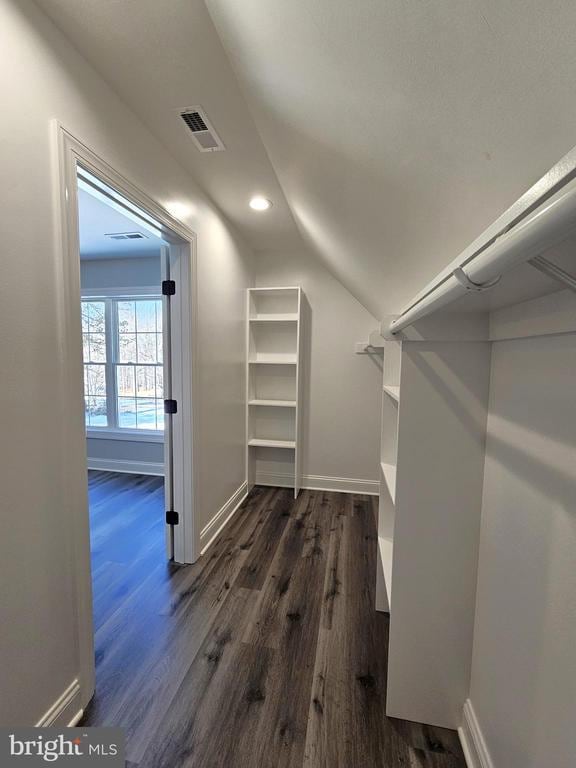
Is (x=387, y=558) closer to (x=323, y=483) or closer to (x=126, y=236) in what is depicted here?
(x=323, y=483)

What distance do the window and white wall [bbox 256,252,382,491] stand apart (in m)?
1.60

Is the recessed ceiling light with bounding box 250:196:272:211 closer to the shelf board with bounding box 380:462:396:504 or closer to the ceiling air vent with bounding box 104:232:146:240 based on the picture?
the ceiling air vent with bounding box 104:232:146:240

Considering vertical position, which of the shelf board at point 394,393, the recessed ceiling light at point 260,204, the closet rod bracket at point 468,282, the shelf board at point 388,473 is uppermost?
the recessed ceiling light at point 260,204

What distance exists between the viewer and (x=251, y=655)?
152cm

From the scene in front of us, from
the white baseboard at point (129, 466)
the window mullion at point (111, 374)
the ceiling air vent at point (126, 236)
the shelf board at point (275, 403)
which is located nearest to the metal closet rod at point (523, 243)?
the shelf board at point (275, 403)

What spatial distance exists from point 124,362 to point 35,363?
10.7 ft

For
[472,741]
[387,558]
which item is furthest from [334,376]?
[472,741]

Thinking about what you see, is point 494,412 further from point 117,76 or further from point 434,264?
point 117,76

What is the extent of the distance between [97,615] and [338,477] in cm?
224

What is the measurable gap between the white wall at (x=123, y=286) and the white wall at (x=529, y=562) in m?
3.49

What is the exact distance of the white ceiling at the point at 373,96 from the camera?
0.48 metres

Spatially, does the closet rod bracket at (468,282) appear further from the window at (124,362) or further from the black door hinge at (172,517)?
the window at (124,362)

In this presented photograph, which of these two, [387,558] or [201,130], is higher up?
[201,130]

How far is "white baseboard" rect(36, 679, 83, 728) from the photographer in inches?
43.5
